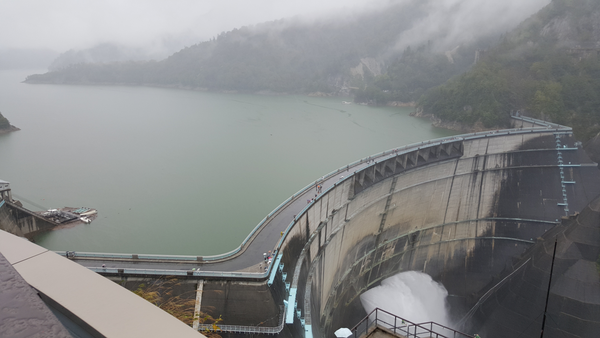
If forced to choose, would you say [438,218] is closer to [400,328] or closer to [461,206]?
[461,206]

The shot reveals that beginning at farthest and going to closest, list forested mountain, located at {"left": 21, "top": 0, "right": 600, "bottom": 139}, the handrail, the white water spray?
forested mountain, located at {"left": 21, "top": 0, "right": 600, "bottom": 139} → the white water spray → the handrail

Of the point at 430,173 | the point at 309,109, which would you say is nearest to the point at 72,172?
the point at 430,173

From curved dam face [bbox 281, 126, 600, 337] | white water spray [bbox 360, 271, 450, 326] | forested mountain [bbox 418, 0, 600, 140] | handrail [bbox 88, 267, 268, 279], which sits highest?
forested mountain [bbox 418, 0, 600, 140]

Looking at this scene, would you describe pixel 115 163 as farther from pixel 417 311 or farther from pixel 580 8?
pixel 580 8

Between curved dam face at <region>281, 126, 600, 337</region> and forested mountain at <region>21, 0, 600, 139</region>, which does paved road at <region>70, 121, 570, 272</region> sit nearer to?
curved dam face at <region>281, 126, 600, 337</region>

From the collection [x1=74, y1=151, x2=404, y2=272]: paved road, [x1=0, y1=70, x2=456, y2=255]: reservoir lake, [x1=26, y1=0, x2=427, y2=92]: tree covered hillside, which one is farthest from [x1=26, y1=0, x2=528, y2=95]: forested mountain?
[x1=74, y1=151, x2=404, y2=272]: paved road

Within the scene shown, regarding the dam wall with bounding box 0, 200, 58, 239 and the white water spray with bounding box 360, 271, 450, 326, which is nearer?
the dam wall with bounding box 0, 200, 58, 239

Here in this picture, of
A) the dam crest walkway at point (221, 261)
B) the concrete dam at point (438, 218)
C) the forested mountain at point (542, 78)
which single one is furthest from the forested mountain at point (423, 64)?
the dam crest walkway at point (221, 261)
